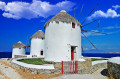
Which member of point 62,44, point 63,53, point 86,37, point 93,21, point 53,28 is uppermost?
point 93,21

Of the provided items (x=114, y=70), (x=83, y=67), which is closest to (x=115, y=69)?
(x=114, y=70)

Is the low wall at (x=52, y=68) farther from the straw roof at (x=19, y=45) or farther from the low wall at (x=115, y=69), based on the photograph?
the straw roof at (x=19, y=45)

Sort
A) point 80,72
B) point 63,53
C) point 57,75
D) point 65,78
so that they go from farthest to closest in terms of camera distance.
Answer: point 63,53, point 80,72, point 57,75, point 65,78

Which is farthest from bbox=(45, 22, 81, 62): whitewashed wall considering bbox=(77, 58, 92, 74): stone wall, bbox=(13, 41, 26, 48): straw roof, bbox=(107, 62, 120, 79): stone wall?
bbox=(13, 41, 26, 48): straw roof

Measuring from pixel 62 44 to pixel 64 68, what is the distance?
417cm

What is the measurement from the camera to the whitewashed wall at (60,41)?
14.0 meters

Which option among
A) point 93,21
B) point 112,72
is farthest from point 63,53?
point 93,21

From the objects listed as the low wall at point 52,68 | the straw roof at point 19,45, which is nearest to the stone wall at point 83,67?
the low wall at point 52,68

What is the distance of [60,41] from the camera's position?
46.2ft

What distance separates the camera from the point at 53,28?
14.6 metres

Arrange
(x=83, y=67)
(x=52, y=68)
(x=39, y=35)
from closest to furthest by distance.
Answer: (x=52, y=68)
(x=83, y=67)
(x=39, y=35)

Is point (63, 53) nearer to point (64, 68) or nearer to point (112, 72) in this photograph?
point (64, 68)

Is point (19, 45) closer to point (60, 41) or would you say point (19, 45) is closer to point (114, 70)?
point (60, 41)

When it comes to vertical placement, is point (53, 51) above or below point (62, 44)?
below
